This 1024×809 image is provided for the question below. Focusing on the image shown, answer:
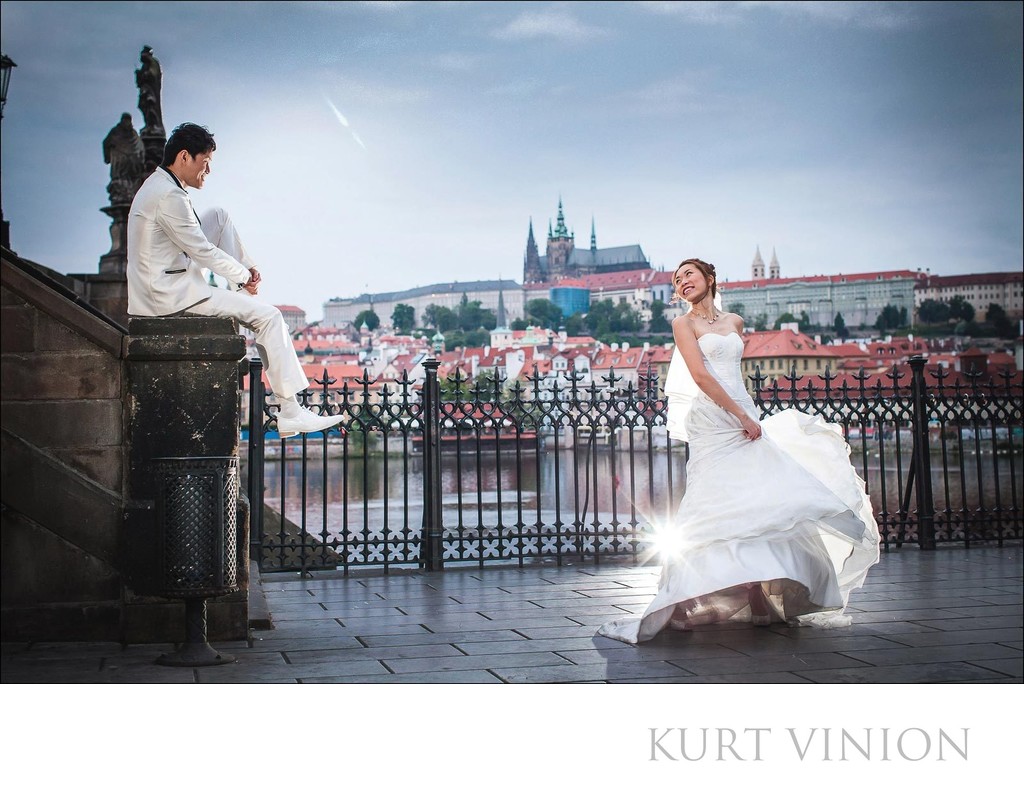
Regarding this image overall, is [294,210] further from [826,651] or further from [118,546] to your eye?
[826,651]

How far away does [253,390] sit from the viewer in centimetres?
667

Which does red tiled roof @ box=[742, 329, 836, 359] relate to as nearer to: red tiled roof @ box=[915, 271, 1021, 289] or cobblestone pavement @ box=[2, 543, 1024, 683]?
red tiled roof @ box=[915, 271, 1021, 289]

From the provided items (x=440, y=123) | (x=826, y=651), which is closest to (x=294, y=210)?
(x=440, y=123)

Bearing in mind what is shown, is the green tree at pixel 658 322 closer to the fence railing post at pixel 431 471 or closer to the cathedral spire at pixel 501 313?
the cathedral spire at pixel 501 313

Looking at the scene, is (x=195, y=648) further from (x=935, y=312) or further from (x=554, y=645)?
(x=935, y=312)

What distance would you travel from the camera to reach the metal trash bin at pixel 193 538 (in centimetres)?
359

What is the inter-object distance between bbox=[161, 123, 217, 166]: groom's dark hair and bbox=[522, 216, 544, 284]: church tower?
10616cm

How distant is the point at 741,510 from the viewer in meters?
4.16

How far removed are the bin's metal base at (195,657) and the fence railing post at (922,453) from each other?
5.54 meters

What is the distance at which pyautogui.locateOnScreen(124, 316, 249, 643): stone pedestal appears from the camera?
3.92m

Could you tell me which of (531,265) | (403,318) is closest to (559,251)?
(531,265)

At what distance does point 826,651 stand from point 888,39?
5.22 meters

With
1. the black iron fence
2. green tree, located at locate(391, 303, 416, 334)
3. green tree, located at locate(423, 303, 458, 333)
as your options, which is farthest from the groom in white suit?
green tree, located at locate(423, 303, 458, 333)

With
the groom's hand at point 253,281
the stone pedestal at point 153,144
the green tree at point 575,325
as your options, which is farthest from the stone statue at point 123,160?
the green tree at point 575,325
